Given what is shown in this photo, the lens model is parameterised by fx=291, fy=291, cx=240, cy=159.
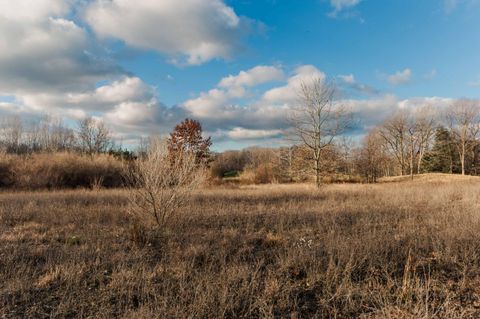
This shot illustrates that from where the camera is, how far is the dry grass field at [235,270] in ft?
12.1

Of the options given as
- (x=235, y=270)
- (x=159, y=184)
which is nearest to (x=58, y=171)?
(x=159, y=184)

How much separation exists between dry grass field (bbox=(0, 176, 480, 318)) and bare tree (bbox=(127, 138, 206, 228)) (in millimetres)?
636

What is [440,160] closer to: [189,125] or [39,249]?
[189,125]

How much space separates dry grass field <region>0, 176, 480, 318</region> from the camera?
3.69 metres

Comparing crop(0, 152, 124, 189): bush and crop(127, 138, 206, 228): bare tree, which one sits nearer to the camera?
crop(127, 138, 206, 228): bare tree

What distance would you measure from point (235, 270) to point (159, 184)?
3.96m

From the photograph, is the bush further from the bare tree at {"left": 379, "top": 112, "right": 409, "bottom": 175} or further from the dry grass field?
the bare tree at {"left": 379, "top": 112, "right": 409, "bottom": 175}

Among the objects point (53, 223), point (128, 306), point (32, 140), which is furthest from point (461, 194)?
point (32, 140)

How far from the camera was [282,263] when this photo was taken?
5.05 m

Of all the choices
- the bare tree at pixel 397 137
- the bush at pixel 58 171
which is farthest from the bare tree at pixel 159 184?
the bare tree at pixel 397 137

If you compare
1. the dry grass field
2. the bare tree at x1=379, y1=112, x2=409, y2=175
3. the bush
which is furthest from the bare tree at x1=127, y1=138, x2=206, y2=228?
the bare tree at x1=379, y1=112, x2=409, y2=175

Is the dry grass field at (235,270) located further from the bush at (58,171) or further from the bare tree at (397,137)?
the bare tree at (397,137)

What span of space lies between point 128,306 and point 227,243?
3061 millimetres

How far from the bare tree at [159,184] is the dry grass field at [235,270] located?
25.0 inches
